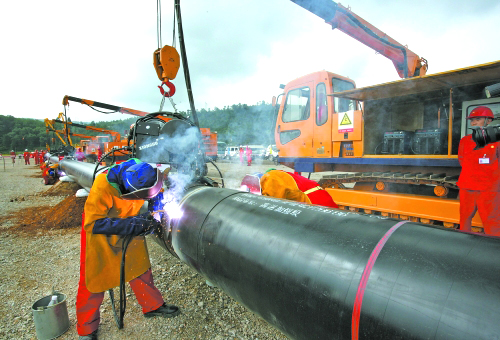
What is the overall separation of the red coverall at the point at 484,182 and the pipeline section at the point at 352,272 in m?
2.70

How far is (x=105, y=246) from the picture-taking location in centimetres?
247

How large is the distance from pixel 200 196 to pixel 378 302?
1.66 meters

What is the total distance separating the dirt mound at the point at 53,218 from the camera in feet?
19.0

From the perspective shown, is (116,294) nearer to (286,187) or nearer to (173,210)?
(173,210)

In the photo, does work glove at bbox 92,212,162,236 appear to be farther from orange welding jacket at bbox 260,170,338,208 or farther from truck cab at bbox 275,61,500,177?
truck cab at bbox 275,61,500,177

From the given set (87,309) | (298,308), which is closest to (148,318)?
(87,309)

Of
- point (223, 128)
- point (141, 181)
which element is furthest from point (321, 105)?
point (223, 128)

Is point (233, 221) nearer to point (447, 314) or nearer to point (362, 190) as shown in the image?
point (447, 314)

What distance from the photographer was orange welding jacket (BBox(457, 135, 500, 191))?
3.22 m

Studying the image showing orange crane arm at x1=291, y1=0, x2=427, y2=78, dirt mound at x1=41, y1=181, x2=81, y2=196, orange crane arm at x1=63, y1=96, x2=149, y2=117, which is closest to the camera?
orange crane arm at x1=291, y1=0, x2=427, y2=78

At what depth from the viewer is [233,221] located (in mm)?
1886

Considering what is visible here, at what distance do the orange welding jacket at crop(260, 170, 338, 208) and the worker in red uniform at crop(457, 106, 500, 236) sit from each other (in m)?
1.88

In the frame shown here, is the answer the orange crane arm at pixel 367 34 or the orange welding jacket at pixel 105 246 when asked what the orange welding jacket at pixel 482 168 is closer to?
the orange crane arm at pixel 367 34

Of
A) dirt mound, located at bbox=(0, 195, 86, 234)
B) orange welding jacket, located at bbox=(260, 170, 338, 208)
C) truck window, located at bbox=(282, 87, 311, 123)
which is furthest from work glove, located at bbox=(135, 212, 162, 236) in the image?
dirt mound, located at bbox=(0, 195, 86, 234)
